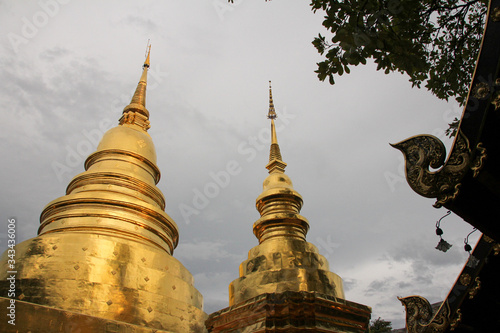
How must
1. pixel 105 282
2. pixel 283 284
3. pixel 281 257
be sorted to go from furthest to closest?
pixel 281 257, pixel 105 282, pixel 283 284

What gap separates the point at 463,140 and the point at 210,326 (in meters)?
5.29

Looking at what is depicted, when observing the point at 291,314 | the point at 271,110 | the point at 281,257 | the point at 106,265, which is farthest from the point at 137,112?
the point at 291,314

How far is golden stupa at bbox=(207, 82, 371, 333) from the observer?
19.1ft

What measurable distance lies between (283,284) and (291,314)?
1287 mm

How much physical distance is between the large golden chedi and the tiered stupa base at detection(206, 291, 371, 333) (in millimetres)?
1721

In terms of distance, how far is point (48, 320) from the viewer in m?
5.65

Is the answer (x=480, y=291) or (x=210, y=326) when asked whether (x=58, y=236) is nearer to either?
(x=210, y=326)

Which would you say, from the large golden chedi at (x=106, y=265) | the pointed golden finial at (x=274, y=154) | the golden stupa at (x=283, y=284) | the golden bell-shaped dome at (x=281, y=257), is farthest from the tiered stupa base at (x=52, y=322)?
the pointed golden finial at (x=274, y=154)

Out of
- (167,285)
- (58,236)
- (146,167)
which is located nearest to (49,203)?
(58,236)

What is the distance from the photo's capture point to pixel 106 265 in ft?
24.5

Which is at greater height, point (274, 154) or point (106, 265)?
point (274, 154)

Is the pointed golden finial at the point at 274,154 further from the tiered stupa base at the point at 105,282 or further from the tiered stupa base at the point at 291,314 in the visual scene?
the tiered stupa base at the point at 291,314

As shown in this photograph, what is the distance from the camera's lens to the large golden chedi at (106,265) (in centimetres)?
652

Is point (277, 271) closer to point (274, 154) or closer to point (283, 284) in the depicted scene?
point (283, 284)
